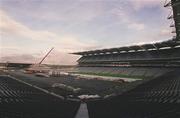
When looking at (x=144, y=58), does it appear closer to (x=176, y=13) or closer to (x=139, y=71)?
(x=139, y=71)

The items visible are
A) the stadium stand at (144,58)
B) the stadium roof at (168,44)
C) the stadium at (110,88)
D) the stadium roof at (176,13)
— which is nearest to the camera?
the stadium at (110,88)

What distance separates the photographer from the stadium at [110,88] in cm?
2420

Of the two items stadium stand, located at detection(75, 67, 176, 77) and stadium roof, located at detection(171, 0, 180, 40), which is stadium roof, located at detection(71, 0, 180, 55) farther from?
stadium stand, located at detection(75, 67, 176, 77)

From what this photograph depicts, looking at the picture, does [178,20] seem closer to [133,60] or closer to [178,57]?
[178,57]

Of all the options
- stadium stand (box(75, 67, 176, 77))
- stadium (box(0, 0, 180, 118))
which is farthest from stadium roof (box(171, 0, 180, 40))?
stadium stand (box(75, 67, 176, 77))

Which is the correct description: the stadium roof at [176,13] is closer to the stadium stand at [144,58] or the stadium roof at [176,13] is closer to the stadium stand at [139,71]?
the stadium stand at [144,58]

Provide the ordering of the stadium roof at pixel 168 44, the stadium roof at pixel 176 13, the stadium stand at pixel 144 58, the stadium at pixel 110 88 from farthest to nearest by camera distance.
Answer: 1. the stadium stand at pixel 144 58
2. the stadium roof at pixel 168 44
3. the stadium roof at pixel 176 13
4. the stadium at pixel 110 88

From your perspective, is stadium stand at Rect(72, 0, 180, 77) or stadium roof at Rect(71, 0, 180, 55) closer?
stadium roof at Rect(71, 0, 180, 55)

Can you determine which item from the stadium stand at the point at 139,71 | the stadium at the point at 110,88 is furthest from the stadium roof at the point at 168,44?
the stadium stand at the point at 139,71

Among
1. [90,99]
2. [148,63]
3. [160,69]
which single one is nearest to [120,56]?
[148,63]

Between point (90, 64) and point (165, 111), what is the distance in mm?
103859

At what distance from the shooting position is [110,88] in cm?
4922

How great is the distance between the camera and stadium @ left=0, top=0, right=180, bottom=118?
24.2m

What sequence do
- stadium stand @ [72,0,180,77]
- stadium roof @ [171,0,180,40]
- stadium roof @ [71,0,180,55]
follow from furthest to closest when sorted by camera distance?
stadium stand @ [72,0,180,77] < stadium roof @ [71,0,180,55] < stadium roof @ [171,0,180,40]
